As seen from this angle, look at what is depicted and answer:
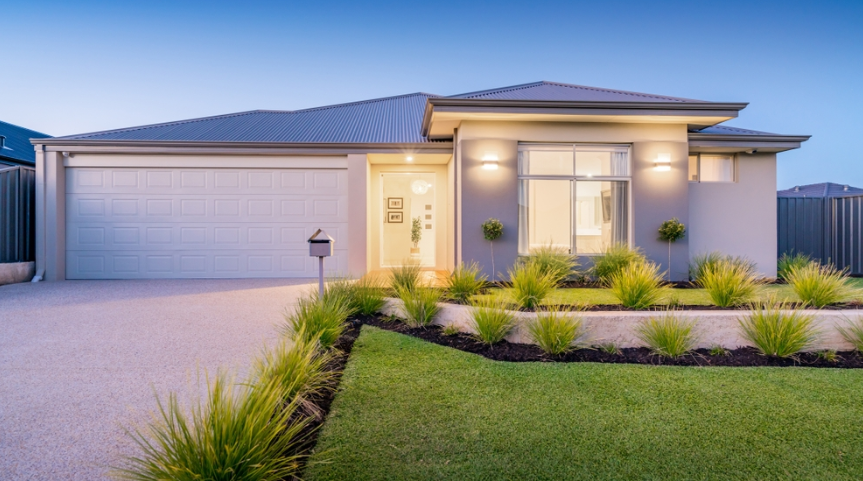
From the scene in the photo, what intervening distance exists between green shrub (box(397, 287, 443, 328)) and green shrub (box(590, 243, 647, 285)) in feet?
10.4

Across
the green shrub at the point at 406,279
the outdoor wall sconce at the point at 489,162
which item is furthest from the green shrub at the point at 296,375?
the outdoor wall sconce at the point at 489,162

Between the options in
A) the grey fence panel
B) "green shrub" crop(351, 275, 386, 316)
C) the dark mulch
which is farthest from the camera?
the grey fence panel

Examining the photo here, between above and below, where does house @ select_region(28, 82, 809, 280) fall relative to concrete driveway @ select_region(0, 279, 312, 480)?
above

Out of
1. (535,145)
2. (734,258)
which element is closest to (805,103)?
(734,258)

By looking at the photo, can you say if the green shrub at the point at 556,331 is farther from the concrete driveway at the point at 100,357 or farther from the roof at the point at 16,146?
the roof at the point at 16,146

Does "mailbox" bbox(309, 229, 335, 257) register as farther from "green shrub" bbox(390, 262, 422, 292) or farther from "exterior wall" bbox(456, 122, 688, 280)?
"exterior wall" bbox(456, 122, 688, 280)

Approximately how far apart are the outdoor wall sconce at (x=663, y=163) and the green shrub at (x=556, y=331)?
511 centimetres

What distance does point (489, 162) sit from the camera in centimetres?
746

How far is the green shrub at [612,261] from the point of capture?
6.61 meters

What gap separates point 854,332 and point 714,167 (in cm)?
546

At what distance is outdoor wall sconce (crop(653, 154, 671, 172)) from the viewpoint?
7.59 m

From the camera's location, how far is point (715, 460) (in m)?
2.08

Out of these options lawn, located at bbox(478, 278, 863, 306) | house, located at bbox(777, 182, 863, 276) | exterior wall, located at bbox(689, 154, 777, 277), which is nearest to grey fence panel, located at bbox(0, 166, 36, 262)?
lawn, located at bbox(478, 278, 863, 306)

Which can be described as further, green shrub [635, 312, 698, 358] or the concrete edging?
the concrete edging
